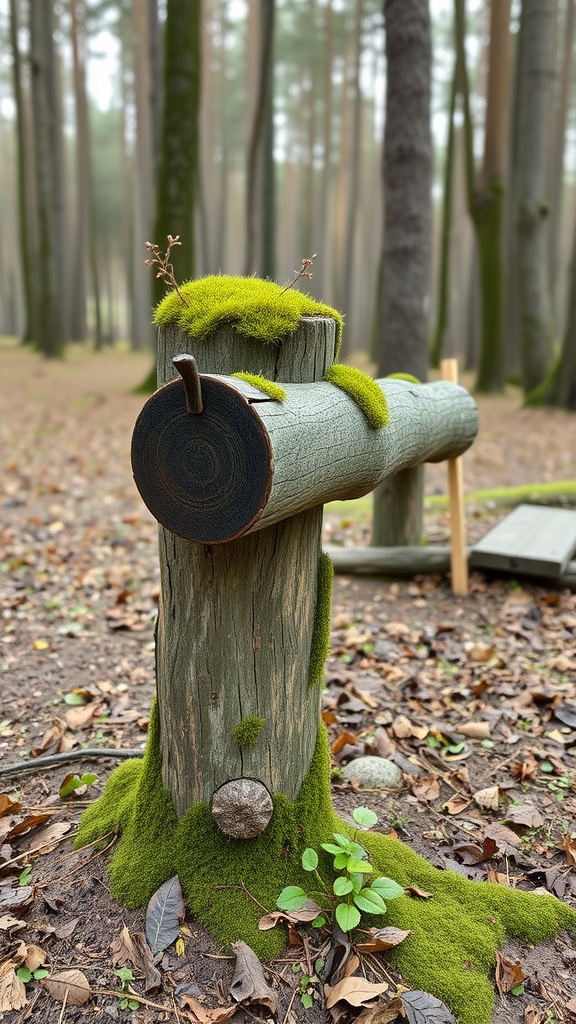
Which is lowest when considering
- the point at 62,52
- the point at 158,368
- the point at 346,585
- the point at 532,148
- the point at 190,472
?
the point at 346,585

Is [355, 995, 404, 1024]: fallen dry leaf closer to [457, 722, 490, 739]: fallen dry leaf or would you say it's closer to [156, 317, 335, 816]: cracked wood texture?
[156, 317, 335, 816]: cracked wood texture

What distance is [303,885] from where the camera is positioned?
1958 millimetres

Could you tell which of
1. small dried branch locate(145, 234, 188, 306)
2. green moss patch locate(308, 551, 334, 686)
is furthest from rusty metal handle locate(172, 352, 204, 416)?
green moss patch locate(308, 551, 334, 686)

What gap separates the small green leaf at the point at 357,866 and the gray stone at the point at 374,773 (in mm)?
729

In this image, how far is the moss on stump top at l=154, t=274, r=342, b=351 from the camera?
170 cm

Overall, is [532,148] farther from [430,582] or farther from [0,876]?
[0,876]

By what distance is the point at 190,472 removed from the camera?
5.01 ft

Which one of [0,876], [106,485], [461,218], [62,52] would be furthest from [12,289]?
[0,876]

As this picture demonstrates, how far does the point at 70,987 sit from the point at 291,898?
0.60 m

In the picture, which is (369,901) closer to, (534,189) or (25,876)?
(25,876)

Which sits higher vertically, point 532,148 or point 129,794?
point 532,148

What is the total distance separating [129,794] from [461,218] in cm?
2877

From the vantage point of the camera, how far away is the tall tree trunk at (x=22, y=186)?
15352mm

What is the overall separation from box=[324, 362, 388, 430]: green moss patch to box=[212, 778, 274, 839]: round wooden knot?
3.51ft
